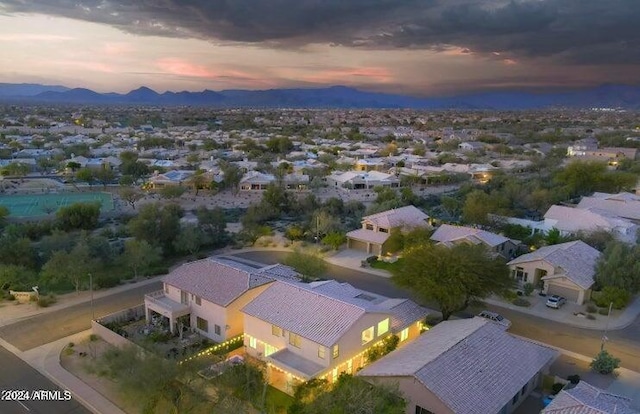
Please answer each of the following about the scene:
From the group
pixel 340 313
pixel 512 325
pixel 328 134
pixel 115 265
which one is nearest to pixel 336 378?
pixel 340 313

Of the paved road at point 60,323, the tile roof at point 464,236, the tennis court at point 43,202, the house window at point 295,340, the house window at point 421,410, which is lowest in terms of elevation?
the tennis court at point 43,202

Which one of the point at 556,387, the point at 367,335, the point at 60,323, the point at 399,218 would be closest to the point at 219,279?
the point at 367,335

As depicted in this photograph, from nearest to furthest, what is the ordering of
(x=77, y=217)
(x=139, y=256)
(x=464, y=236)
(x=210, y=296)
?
(x=210, y=296)
(x=139, y=256)
(x=464, y=236)
(x=77, y=217)

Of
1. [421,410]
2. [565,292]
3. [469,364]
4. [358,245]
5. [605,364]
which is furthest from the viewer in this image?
[358,245]

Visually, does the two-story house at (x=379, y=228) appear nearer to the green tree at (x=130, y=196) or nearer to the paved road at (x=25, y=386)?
the paved road at (x=25, y=386)

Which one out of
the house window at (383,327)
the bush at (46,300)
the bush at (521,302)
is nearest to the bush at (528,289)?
the bush at (521,302)

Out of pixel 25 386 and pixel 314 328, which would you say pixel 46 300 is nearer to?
pixel 25 386
